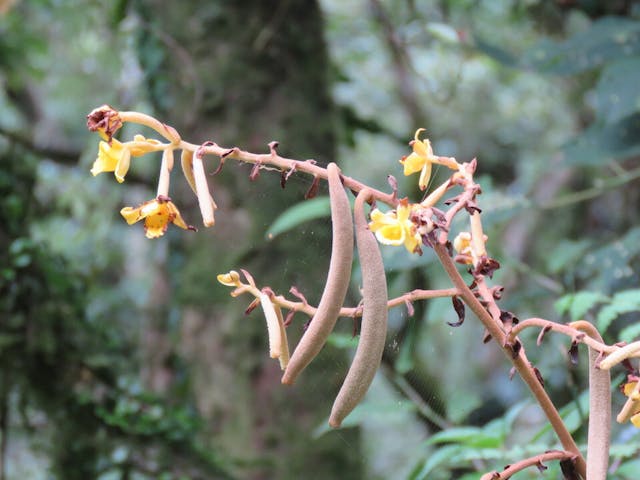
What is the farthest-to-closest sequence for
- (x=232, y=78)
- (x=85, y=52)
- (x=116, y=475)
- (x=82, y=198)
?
(x=85, y=52) < (x=82, y=198) < (x=232, y=78) < (x=116, y=475)

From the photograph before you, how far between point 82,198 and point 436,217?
2.43m

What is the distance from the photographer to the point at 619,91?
134 cm

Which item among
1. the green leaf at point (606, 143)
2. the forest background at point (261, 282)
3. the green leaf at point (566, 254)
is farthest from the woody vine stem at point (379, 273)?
the green leaf at point (606, 143)

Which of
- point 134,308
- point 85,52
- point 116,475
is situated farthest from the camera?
point 85,52

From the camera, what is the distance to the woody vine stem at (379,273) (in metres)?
0.46

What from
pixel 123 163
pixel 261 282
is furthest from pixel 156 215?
pixel 261 282

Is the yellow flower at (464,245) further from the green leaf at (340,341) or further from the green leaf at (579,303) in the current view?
the green leaf at (340,341)

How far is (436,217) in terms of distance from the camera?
1.56 ft

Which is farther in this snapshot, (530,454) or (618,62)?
(618,62)

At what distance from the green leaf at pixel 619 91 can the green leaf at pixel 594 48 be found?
0.25 ft

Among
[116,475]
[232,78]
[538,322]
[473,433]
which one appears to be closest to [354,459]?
[116,475]

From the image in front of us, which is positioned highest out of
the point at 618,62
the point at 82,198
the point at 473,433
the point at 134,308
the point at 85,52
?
the point at 618,62

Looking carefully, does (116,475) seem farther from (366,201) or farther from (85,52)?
(85,52)

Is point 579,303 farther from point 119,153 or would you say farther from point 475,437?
point 119,153
